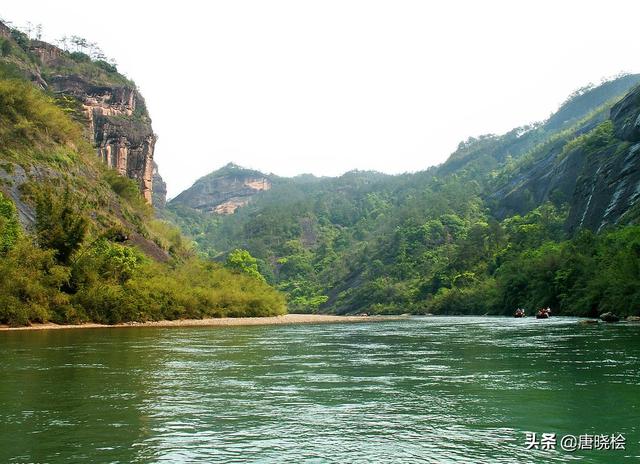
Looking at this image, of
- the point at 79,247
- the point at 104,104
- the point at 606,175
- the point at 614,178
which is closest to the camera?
the point at 79,247

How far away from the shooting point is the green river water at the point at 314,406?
444 inches

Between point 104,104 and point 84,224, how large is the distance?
81.5m

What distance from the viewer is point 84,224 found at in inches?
2448

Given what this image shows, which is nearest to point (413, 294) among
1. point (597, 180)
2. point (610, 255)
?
point (597, 180)

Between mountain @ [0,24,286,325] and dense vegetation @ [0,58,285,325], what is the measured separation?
5.3 inches

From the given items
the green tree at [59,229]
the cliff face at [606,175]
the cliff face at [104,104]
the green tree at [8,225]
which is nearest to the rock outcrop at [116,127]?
the cliff face at [104,104]

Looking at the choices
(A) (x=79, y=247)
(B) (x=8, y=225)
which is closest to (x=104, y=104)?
(A) (x=79, y=247)

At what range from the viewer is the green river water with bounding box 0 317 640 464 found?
37.0ft

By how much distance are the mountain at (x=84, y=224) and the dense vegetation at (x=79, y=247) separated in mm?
135

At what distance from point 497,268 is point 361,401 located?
132 meters

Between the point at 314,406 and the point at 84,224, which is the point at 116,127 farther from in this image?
the point at 314,406

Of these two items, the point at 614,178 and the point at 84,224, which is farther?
the point at 614,178

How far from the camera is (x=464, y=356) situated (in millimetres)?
27703

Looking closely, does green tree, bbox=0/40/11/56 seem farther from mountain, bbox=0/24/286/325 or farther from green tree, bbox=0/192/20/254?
green tree, bbox=0/192/20/254
